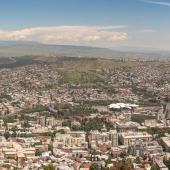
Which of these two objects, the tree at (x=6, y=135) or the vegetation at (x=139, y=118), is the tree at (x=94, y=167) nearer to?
the tree at (x=6, y=135)

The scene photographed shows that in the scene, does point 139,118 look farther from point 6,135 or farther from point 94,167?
point 94,167

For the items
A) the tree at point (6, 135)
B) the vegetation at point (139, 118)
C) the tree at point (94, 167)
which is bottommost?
the vegetation at point (139, 118)

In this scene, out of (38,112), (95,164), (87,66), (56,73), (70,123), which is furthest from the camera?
(87,66)

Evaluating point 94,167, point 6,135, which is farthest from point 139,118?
point 94,167

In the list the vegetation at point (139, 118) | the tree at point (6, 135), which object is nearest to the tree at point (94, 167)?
the tree at point (6, 135)

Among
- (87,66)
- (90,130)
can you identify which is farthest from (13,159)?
(87,66)

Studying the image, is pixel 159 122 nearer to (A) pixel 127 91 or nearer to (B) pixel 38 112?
(B) pixel 38 112

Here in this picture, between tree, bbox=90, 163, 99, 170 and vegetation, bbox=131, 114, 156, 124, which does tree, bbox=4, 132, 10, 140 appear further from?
vegetation, bbox=131, 114, 156, 124

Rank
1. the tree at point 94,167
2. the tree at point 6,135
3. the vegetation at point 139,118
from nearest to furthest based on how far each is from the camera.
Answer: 1. the tree at point 94,167
2. the tree at point 6,135
3. the vegetation at point 139,118

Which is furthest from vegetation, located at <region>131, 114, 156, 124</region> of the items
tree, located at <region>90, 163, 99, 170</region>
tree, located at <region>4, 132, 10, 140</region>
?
tree, located at <region>90, 163, 99, 170</region>

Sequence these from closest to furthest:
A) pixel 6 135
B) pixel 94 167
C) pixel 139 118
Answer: pixel 94 167 < pixel 6 135 < pixel 139 118

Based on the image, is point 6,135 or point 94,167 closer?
point 94,167
